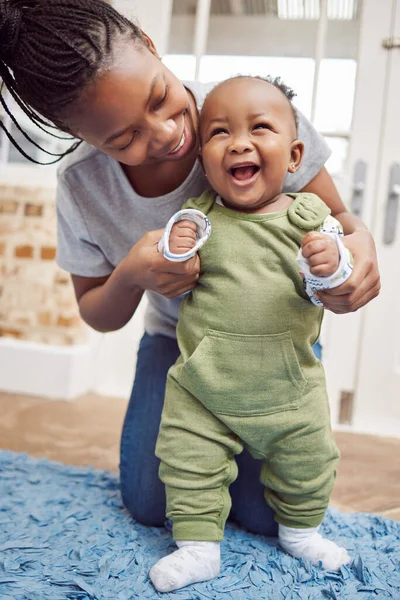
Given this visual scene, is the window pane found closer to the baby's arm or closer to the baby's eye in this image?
the baby's eye

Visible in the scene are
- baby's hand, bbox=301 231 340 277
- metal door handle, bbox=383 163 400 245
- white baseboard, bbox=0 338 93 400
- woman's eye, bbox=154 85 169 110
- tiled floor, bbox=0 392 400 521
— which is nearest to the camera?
baby's hand, bbox=301 231 340 277

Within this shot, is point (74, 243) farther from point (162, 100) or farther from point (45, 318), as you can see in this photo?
point (45, 318)

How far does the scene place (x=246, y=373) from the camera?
96 cm

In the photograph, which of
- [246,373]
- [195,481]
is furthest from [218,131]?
[195,481]

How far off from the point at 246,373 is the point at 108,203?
1.53ft

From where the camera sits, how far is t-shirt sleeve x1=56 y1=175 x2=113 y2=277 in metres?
1.20

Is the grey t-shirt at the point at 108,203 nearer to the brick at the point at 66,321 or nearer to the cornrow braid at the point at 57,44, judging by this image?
the cornrow braid at the point at 57,44

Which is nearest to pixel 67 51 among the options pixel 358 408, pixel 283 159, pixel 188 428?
pixel 283 159

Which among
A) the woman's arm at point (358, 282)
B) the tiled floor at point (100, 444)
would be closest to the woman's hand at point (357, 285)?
the woman's arm at point (358, 282)

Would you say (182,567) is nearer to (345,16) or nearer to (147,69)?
(147,69)

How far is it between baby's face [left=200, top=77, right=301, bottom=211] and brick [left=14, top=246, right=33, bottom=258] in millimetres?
1455

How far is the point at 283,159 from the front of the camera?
3.13 ft

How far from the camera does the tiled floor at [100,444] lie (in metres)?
1.49

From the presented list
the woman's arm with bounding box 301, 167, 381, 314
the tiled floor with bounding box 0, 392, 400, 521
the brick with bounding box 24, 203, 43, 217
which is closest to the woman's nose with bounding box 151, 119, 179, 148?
the woman's arm with bounding box 301, 167, 381, 314
